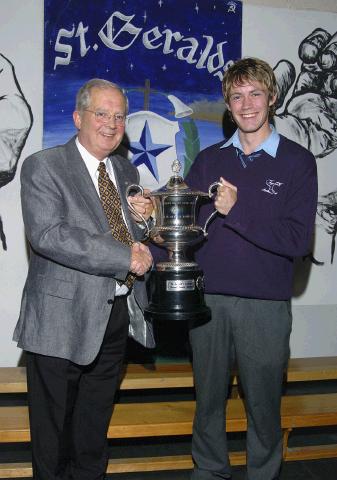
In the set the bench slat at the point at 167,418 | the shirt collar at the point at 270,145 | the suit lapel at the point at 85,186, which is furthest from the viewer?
the bench slat at the point at 167,418

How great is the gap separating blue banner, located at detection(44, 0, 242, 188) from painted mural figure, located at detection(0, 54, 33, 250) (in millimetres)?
133

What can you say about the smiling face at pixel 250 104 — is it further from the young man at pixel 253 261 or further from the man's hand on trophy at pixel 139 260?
the man's hand on trophy at pixel 139 260

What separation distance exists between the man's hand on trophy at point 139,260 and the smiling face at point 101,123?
1.36ft

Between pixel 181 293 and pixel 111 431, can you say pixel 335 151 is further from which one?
pixel 111 431

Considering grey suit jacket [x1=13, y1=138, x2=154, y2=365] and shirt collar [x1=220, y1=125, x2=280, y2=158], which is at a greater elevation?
shirt collar [x1=220, y1=125, x2=280, y2=158]

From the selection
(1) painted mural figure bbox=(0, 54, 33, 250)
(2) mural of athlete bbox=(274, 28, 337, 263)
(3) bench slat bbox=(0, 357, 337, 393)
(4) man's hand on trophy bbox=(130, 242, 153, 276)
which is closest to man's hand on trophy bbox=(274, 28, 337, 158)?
(2) mural of athlete bbox=(274, 28, 337, 263)

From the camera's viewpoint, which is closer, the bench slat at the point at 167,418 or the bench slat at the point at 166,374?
the bench slat at the point at 167,418

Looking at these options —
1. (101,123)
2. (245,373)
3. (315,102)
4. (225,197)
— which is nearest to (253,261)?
(225,197)

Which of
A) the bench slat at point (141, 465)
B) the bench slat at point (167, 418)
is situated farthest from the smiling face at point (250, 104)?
the bench slat at point (141, 465)

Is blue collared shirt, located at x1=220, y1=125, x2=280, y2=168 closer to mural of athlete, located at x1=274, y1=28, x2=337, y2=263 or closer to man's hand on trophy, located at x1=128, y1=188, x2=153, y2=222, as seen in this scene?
man's hand on trophy, located at x1=128, y1=188, x2=153, y2=222

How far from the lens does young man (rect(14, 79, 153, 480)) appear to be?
2232mm

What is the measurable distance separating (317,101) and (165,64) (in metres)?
1.08

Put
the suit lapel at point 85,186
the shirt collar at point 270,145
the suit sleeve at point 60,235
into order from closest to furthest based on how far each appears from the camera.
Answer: the suit sleeve at point 60,235
the suit lapel at point 85,186
the shirt collar at point 270,145

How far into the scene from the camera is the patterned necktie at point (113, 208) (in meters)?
2.38
